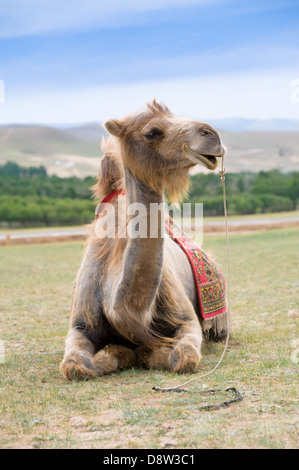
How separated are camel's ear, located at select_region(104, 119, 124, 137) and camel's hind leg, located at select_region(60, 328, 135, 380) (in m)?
1.69

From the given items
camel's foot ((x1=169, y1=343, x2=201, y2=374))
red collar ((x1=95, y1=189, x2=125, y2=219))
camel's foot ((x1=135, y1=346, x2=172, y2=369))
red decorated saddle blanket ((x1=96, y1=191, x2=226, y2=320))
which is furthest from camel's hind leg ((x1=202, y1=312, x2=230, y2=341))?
red collar ((x1=95, y1=189, x2=125, y2=219))

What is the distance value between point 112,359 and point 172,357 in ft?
1.62

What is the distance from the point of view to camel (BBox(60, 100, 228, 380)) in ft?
16.5

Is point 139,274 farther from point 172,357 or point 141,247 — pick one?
point 172,357

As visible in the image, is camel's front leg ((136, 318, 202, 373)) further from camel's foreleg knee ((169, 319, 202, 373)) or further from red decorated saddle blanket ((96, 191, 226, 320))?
red decorated saddle blanket ((96, 191, 226, 320))

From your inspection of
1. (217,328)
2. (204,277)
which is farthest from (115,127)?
(217,328)

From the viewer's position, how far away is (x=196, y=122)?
191 inches

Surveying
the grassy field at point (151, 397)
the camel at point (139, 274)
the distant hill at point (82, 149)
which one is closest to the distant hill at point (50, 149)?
the distant hill at point (82, 149)

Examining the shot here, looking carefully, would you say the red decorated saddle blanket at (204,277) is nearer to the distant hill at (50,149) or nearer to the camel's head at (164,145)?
the camel's head at (164,145)

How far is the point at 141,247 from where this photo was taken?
5094mm

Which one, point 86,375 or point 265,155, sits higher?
point 265,155
